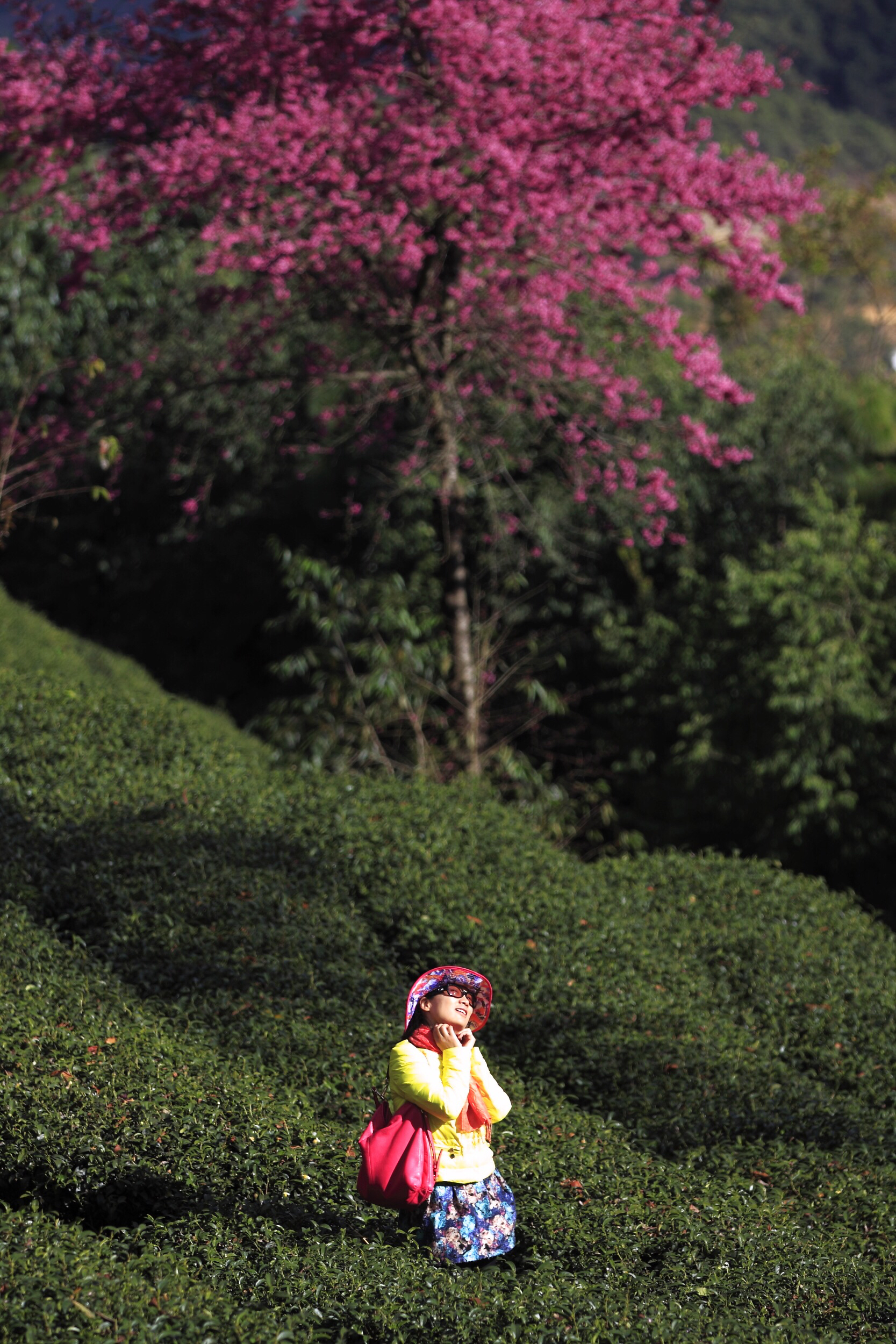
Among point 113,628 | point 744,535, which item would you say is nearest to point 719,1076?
point 744,535

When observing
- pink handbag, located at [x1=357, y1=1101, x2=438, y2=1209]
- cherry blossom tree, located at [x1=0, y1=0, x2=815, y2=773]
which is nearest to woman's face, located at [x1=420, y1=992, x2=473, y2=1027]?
pink handbag, located at [x1=357, y1=1101, x2=438, y2=1209]

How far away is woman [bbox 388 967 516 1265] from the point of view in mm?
4020

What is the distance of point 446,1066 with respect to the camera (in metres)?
4.03

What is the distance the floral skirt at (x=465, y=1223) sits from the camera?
13.5ft

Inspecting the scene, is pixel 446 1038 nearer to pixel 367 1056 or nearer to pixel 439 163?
pixel 367 1056

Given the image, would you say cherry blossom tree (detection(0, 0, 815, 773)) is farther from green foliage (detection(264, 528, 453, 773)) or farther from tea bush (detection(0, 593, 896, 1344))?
tea bush (detection(0, 593, 896, 1344))

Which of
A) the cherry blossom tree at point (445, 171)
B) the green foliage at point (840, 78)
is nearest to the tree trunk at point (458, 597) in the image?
the cherry blossom tree at point (445, 171)

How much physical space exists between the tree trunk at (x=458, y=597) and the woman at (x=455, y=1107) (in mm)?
6207

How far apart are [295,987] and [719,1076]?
219cm

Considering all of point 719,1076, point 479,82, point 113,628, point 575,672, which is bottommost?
point 113,628

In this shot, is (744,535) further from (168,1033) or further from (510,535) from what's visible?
(168,1033)

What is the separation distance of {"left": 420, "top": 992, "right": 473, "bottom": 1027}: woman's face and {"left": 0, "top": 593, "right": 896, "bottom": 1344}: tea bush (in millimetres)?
801

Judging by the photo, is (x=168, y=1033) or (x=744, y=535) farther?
(x=744, y=535)

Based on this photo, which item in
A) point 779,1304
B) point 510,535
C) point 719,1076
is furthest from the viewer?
point 510,535
